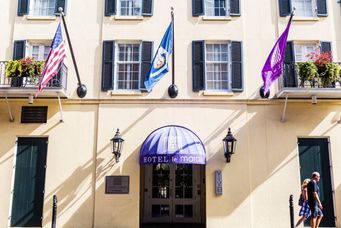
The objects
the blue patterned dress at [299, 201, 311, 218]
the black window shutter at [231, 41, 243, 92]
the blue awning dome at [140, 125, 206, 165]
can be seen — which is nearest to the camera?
the blue patterned dress at [299, 201, 311, 218]

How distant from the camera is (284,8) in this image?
14.0 meters

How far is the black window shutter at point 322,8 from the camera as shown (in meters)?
13.9

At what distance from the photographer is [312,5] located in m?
14.3

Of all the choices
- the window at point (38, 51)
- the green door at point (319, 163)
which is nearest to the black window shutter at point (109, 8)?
the window at point (38, 51)

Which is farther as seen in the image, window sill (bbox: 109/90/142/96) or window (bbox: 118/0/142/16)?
window (bbox: 118/0/142/16)

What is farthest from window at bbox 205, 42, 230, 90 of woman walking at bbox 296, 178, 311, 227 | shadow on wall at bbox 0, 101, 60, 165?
shadow on wall at bbox 0, 101, 60, 165

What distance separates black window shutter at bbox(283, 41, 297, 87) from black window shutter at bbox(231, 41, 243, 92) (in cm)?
165

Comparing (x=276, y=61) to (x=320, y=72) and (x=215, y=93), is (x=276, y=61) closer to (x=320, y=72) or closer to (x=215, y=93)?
(x=320, y=72)

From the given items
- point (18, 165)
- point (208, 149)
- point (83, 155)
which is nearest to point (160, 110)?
point (208, 149)

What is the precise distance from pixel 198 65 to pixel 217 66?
0.79 meters

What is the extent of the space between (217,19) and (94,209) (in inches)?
340

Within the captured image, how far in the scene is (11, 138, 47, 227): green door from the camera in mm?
12586

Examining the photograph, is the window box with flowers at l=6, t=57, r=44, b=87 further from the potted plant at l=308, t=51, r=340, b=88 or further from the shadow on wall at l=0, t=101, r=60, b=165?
the potted plant at l=308, t=51, r=340, b=88

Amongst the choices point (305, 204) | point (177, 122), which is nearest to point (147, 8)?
point (177, 122)
